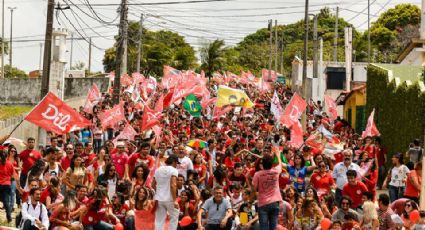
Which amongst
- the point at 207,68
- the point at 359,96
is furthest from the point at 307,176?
the point at 207,68

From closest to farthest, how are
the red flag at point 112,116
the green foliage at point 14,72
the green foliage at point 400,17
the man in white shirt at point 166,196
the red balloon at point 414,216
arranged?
the red balloon at point 414,216 < the man in white shirt at point 166,196 < the red flag at point 112,116 < the green foliage at point 400,17 < the green foliage at point 14,72

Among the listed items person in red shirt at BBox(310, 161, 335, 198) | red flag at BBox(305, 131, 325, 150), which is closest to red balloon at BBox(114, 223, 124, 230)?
person in red shirt at BBox(310, 161, 335, 198)

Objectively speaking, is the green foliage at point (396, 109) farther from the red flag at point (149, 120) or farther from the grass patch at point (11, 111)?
the grass patch at point (11, 111)

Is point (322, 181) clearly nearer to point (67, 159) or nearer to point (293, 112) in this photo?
point (67, 159)

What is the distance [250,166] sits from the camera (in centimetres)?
1925

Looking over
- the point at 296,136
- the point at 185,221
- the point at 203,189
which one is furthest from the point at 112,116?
the point at 185,221

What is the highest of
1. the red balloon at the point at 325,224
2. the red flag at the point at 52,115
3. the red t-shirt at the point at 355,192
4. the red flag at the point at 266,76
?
the red flag at the point at 266,76

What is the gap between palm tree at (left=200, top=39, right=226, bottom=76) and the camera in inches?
3649

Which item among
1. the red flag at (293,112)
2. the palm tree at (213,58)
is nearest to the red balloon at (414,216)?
the red flag at (293,112)

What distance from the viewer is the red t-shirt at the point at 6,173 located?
60.5 feet

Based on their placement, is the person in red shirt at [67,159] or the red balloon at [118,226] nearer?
the red balloon at [118,226]

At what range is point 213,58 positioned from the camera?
305ft

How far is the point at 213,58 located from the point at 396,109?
212 feet

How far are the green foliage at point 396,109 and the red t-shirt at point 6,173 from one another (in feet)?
32.4
